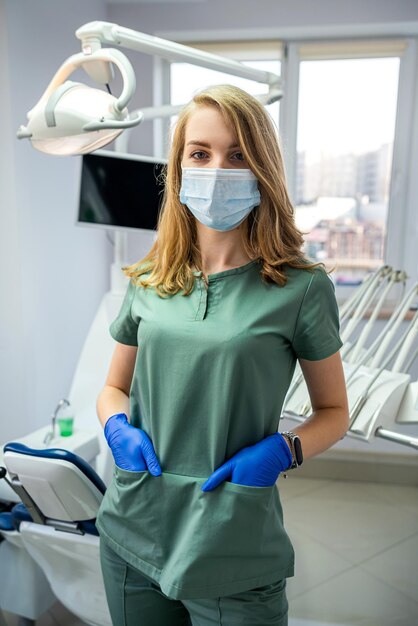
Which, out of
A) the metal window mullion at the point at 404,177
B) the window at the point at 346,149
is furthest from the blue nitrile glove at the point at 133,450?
the metal window mullion at the point at 404,177

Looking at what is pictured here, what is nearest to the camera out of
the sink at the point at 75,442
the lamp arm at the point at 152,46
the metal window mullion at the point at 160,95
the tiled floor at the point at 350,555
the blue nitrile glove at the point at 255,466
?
the blue nitrile glove at the point at 255,466

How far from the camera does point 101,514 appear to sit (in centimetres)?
100

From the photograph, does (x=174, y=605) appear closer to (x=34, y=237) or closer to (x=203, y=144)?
(x=203, y=144)

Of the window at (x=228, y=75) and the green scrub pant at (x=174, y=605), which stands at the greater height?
the window at (x=228, y=75)

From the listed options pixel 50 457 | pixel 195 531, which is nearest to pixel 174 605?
pixel 195 531

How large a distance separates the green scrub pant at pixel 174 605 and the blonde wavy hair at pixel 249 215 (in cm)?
50

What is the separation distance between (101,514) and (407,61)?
2569mm

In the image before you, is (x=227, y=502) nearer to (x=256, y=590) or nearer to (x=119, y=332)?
(x=256, y=590)

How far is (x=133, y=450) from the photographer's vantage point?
924mm

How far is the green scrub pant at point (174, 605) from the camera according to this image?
87 cm

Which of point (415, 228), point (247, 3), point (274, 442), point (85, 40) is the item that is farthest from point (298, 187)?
point (274, 442)

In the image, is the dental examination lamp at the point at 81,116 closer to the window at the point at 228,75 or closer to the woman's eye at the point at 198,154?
the woman's eye at the point at 198,154

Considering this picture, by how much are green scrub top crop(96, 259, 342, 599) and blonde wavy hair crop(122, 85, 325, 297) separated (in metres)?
0.03

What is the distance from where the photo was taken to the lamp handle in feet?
4.07
